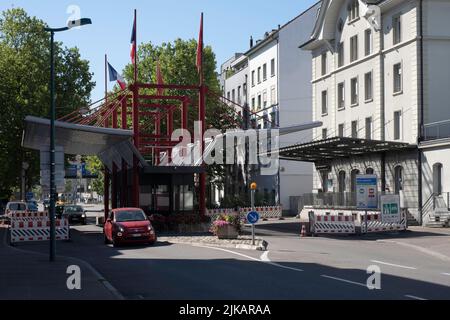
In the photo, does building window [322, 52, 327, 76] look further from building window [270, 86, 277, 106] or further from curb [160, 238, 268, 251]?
curb [160, 238, 268, 251]

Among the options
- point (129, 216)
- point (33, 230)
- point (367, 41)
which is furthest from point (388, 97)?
point (33, 230)

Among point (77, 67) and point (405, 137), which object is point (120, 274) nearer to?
point (405, 137)

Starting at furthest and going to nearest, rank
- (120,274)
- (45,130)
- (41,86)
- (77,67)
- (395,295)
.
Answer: (77,67)
(41,86)
(45,130)
(120,274)
(395,295)

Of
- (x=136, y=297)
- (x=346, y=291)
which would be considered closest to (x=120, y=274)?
(x=136, y=297)

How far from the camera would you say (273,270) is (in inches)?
725

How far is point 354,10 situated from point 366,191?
19321 mm

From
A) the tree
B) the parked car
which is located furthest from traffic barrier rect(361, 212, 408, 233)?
the tree

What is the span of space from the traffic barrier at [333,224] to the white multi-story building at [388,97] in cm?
662

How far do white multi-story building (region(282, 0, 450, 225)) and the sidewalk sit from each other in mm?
23329

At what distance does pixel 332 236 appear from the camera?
34594 mm

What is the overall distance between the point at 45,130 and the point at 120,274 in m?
22.0

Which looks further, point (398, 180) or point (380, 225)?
point (398, 180)

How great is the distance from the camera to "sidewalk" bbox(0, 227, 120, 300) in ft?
43.8

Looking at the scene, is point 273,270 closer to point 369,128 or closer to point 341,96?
point 369,128
